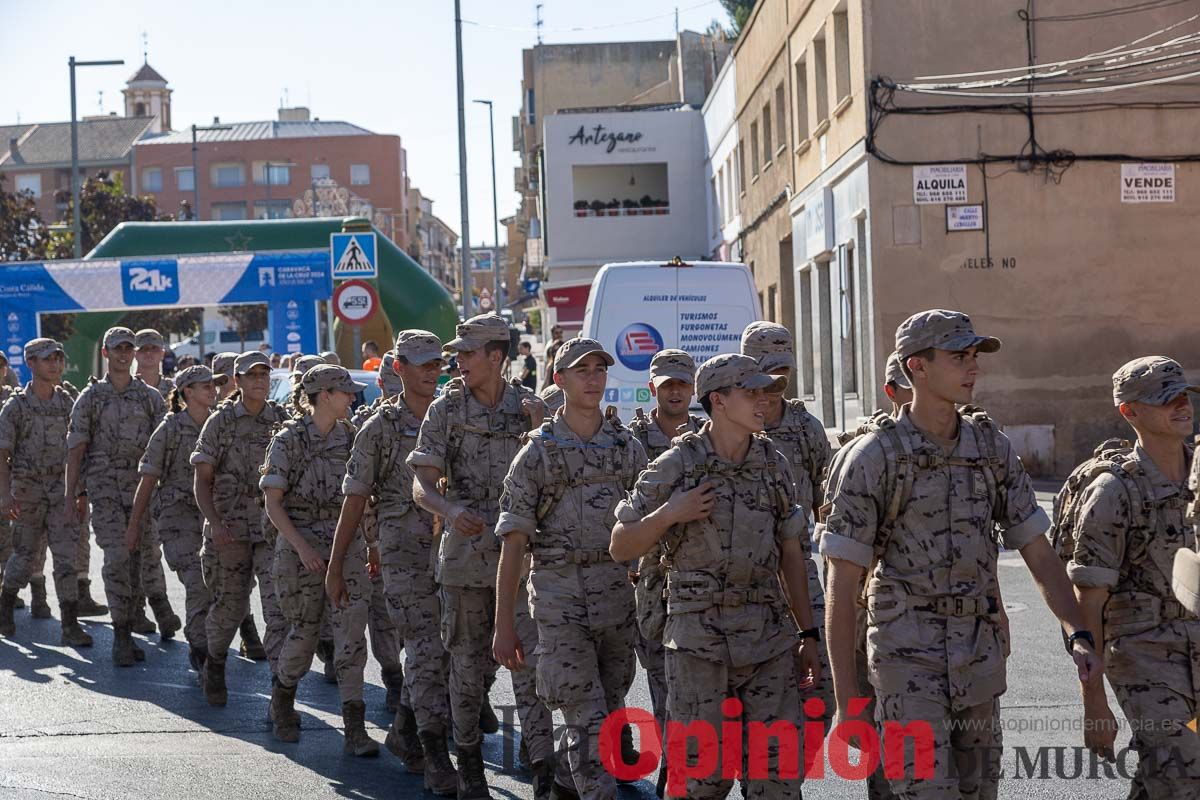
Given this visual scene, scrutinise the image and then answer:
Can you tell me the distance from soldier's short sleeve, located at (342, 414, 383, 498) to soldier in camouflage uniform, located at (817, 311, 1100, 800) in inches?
125

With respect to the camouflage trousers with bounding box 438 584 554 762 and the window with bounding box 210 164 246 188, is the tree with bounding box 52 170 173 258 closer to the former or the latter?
the camouflage trousers with bounding box 438 584 554 762

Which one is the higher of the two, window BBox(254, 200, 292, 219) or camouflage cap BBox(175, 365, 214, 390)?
window BBox(254, 200, 292, 219)

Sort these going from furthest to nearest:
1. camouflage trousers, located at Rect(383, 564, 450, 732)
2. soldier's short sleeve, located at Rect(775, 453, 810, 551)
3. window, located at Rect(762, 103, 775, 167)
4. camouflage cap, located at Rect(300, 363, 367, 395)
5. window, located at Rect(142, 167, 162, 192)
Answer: window, located at Rect(142, 167, 162, 192) < window, located at Rect(762, 103, 775, 167) < camouflage cap, located at Rect(300, 363, 367, 395) < camouflage trousers, located at Rect(383, 564, 450, 732) < soldier's short sleeve, located at Rect(775, 453, 810, 551)

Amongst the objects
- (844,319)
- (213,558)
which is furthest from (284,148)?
(213,558)

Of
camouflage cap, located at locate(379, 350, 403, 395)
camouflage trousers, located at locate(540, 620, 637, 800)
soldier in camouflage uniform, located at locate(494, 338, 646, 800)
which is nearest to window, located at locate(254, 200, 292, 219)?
camouflage cap, located at locate(379, 350, 403, 395)

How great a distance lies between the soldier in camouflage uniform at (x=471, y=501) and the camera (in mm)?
7195

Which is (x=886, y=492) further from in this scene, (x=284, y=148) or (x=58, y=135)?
(x=58, y=135)

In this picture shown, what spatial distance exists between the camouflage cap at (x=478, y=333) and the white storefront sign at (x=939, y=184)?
14291 mm

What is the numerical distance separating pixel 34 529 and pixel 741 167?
87.6 ft

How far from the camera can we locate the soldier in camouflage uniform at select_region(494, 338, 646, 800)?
641 cm

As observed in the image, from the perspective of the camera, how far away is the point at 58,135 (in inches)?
4756

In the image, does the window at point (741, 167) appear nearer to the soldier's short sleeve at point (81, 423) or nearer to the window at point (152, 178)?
the soldier's short sleeve at point (81, 423)

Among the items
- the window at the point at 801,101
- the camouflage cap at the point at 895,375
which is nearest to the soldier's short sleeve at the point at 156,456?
the camouflage cap at the point at 895,375

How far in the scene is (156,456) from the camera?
10.7m
